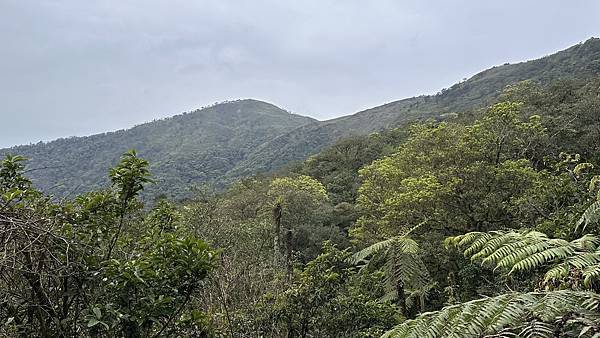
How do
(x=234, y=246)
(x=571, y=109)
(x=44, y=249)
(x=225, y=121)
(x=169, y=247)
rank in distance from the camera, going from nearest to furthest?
(x=44, y=249), (x=169, y=247), (x=234, y=246), (x=571, y=109), (x=225, y=121)

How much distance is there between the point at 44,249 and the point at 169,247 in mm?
691

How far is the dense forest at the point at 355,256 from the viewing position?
261 cm

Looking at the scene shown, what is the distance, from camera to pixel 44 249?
2342 mm

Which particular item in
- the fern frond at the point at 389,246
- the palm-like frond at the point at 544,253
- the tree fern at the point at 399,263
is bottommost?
the tree fern at the point at 399,263

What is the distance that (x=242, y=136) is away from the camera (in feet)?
262

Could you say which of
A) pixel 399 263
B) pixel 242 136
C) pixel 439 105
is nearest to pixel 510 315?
pixel 399 263

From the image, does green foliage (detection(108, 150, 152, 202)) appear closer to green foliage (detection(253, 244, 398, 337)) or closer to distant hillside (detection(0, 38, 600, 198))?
green foliage (detection(253, 244, 398, 337))

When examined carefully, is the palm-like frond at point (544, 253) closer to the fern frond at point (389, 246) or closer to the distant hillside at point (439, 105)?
the fern frond at point (389, 246)

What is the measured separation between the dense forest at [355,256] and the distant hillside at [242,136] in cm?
2190

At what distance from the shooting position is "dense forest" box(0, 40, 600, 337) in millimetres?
2607

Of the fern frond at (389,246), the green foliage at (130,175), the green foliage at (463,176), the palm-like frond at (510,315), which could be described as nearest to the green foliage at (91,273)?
the green foliage at (130,175)

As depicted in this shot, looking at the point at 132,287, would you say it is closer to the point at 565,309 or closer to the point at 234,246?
the point at 565,309

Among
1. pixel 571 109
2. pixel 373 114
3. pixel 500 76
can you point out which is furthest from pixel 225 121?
pixel 571 109

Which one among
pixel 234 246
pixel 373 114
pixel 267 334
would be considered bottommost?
pixel 267 334
